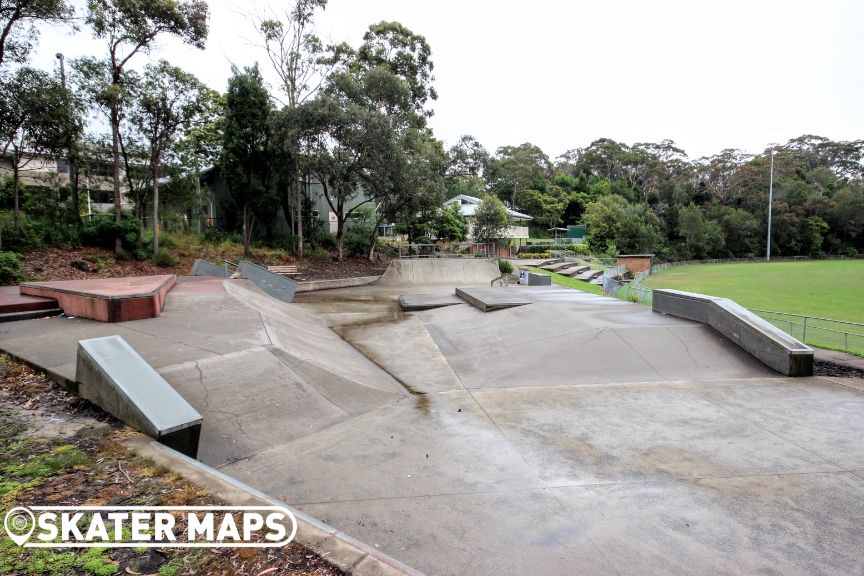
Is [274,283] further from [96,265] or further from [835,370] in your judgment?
[835,370]

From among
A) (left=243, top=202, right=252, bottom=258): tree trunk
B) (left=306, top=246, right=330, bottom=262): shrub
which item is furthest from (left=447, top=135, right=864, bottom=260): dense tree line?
(left=243, top=202, right=252, bottom=258): tree trunk

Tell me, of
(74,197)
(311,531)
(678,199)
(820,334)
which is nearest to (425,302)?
(820,334)

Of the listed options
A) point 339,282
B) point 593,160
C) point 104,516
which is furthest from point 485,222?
point 593,160

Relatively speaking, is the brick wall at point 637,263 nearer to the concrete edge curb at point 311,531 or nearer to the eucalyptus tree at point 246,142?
the eucalyptus tree at point 246,142

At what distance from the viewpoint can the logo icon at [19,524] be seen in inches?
96.2

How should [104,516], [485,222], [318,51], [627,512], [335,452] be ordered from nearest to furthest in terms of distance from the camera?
[104,516]
[627,512]
[335,452]
[318,51]
[485,222]

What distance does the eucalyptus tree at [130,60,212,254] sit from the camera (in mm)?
16250

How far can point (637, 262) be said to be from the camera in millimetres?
38125

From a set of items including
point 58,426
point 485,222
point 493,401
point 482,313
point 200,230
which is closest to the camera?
point 58,426

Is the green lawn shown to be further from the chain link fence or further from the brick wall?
the brick wall

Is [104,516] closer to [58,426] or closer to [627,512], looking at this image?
[58,426]

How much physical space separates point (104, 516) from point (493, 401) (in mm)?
4756

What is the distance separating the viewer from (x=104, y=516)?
2.71 metres

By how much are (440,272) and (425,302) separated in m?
10.4
